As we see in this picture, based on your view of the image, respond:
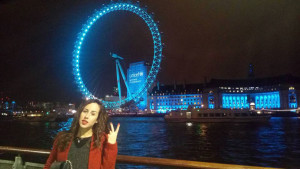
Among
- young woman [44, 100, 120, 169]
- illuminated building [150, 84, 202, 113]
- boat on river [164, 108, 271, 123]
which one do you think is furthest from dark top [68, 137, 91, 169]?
illuminated building [150, 84, 202, 113]

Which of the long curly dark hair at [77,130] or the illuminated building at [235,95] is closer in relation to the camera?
the long curly dark hair at [77,130]

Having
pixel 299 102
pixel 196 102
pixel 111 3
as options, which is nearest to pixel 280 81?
pixel 299 102

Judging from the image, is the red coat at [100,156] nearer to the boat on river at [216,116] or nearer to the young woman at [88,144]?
the young woman at [88,144]

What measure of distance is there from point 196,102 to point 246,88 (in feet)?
75.4

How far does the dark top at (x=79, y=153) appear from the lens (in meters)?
2.62

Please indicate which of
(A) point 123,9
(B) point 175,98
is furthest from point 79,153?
(B) point 175,98

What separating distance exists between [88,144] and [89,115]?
331 mm

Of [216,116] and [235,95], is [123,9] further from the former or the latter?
[235,95]

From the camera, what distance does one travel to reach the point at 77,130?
295cm

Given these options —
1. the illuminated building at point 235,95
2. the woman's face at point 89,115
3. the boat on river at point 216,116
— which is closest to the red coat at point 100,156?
the woman's face at point 89,115

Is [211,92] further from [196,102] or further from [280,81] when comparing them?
[280,81]

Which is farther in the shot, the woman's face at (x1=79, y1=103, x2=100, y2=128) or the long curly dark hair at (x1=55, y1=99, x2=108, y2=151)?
the woman's face at (x1=79, y1=103, x2=100, y2=128)

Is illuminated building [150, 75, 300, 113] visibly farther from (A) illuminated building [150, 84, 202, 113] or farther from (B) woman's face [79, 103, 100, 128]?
(B) woman's face [79, 103, 100, 128]

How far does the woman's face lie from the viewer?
9.39 feet
